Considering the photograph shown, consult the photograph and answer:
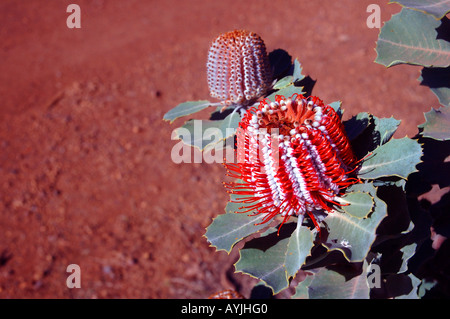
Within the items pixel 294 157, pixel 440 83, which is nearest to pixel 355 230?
pixel 294 157

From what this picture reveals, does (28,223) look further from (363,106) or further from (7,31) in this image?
(7,31)

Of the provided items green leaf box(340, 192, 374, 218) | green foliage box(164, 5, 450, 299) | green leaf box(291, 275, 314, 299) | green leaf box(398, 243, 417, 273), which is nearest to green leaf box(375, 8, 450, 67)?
green foliage box(164, 5, 450, 299)

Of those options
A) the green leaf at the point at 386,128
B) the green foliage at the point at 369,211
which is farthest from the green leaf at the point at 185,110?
the green leaf at the point at 386,128

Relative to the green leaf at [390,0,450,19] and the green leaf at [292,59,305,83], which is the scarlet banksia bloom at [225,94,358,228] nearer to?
the green leaf at [292,59,305,83]

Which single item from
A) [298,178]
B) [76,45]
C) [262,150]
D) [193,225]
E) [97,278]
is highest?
[76,45]

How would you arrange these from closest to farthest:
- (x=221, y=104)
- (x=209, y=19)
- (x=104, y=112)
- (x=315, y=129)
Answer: (x=315, y=129)
(x=221, y=104)
(x=104, y=112)
(x=209, y=19)

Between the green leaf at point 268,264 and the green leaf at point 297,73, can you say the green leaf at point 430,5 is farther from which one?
the green leaf at point 268,264

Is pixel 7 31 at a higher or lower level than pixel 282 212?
higher

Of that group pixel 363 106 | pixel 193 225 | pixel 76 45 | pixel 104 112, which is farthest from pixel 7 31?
pixel 363 106
